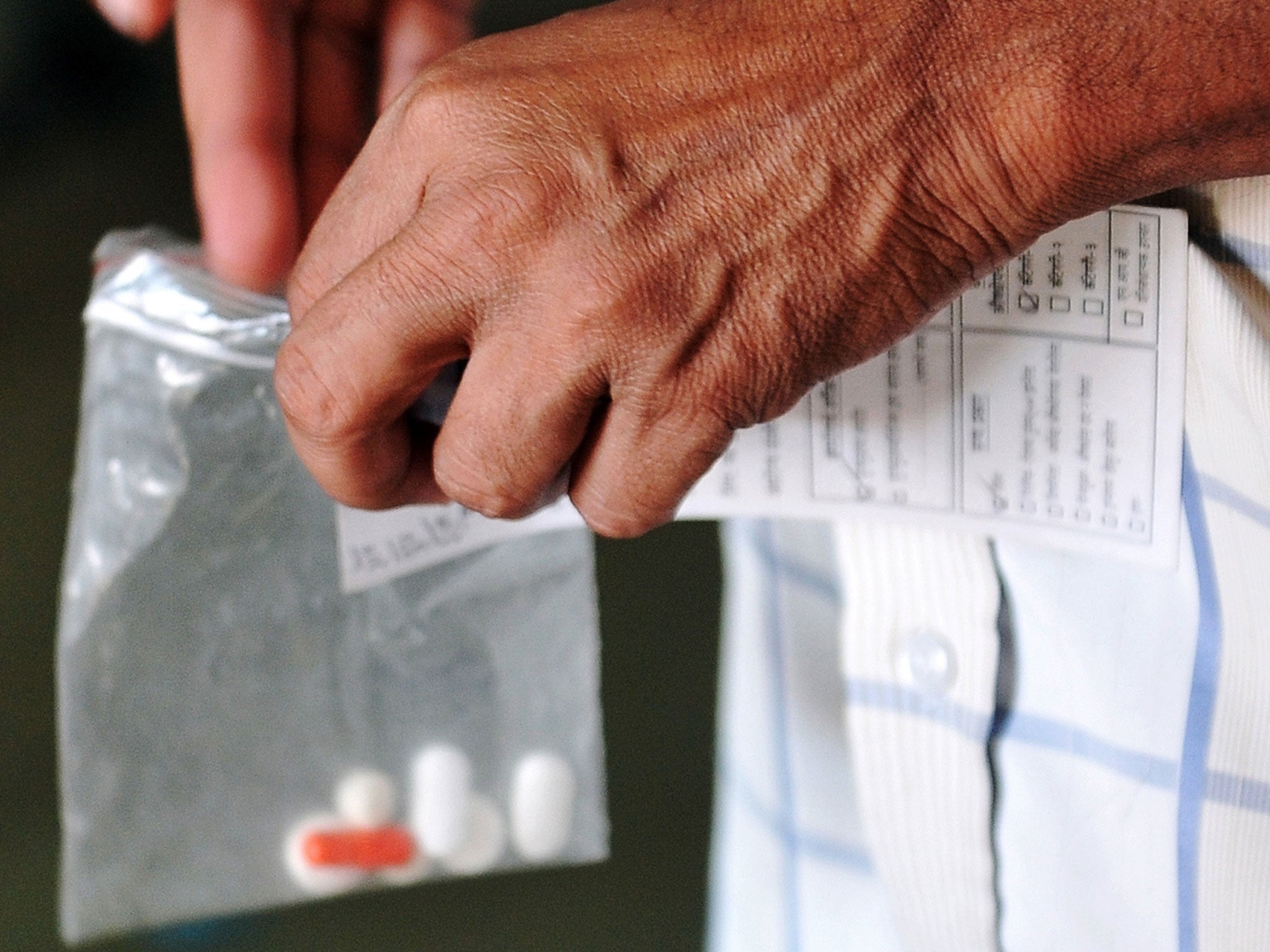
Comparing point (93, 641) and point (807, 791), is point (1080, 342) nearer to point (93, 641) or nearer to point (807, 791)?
point (807, 791)

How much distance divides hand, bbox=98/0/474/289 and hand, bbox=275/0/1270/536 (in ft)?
0.40

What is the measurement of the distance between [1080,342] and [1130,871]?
0.18m

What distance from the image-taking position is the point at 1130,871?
0.38 metres

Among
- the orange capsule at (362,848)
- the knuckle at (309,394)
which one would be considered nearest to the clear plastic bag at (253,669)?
the orange capsule at (362,848)

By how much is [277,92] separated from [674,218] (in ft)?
0.68

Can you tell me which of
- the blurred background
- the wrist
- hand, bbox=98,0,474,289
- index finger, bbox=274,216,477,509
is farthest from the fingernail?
the blurred background

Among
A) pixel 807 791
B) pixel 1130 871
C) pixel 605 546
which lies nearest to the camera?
pixel 1130 871

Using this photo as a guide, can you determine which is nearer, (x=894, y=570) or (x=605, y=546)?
(x=894, y=570)

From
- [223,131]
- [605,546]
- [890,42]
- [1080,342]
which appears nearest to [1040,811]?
[1080,342]

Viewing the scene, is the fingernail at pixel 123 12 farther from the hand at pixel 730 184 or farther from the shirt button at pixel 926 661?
the shirt button at pixel 926 661

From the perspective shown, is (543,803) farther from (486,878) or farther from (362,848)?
(486,878)

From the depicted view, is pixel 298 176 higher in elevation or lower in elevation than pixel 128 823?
higher

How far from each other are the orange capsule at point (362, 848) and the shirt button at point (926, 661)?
24 cm

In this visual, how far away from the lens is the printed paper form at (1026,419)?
1.08 ft
